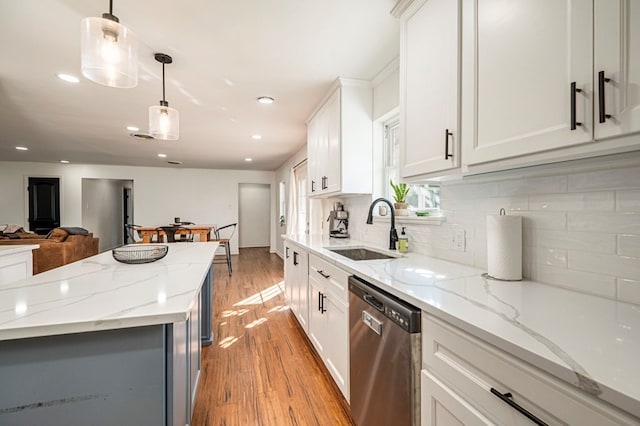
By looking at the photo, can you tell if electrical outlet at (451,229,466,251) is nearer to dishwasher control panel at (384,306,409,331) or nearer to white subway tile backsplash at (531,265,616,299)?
white subway tile backsplash at (531,265,616,299)

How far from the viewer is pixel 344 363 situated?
170 cm

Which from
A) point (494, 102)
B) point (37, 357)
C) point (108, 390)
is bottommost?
point (108, 390)

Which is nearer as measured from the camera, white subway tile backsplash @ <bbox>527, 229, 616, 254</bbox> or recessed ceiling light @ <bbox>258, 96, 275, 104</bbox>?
white subway tile backsplash @ <bbox>527, 229, 616, 254</bbox>

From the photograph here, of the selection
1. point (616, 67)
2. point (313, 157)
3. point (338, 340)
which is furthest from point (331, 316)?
point (313, 157)

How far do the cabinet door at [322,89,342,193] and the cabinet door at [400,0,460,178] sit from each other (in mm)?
1012

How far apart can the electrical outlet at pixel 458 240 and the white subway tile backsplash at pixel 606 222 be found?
543 millimetres

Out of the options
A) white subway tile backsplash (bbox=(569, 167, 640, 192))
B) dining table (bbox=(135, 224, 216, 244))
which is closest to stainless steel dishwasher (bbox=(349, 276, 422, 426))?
white subway tile backsplash (bbox=(569, 167, 640, 192))

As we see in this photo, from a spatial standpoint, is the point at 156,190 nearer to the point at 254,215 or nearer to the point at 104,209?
the point at 104,209

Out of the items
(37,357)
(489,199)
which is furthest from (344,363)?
(37,357)

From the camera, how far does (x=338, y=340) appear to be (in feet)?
5.87

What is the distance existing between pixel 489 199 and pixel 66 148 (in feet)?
22.2

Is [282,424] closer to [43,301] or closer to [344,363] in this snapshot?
[344,363]

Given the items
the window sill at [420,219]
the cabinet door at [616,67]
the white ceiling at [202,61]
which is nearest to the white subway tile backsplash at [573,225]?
the window sill at [420,219]

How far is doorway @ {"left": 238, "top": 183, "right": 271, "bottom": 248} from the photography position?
9023 millimetres
